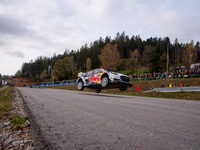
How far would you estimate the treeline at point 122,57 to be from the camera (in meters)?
40.3

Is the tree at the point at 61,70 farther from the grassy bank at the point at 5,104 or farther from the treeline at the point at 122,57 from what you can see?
the grassy bank at the point at 5,104

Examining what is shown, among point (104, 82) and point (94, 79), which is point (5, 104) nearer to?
point (104, 82)

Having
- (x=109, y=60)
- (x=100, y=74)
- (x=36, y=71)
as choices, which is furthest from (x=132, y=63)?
(x=36, y=71)

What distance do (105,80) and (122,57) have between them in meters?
77.7

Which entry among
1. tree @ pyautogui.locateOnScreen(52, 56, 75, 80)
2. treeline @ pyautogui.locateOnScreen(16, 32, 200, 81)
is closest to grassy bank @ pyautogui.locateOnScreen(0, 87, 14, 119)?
treeline @ pyautogui.locateOnScreen(16, 32, 200, 81)

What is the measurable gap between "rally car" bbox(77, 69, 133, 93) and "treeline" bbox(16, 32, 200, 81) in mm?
19875

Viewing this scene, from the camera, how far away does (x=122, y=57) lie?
86.3 metres

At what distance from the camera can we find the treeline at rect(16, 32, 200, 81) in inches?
1587

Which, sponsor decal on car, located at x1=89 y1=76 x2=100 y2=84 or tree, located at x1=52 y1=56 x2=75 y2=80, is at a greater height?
tree, located at x1=52 y1=56 x2=75 y2=80

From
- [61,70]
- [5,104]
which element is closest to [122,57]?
[61,70]

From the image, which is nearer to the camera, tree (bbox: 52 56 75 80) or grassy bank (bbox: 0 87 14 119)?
grassy bank (bbox: 0 87 14 119)

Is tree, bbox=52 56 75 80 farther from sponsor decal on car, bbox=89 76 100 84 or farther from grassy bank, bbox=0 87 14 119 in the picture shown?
grassy bank, bbox=0 87 14 119

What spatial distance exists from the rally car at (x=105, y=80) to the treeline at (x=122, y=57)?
19875 millimetres

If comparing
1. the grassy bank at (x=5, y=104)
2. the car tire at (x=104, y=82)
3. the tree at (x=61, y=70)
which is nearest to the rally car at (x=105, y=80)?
the car tire at (x=104, y=82)
